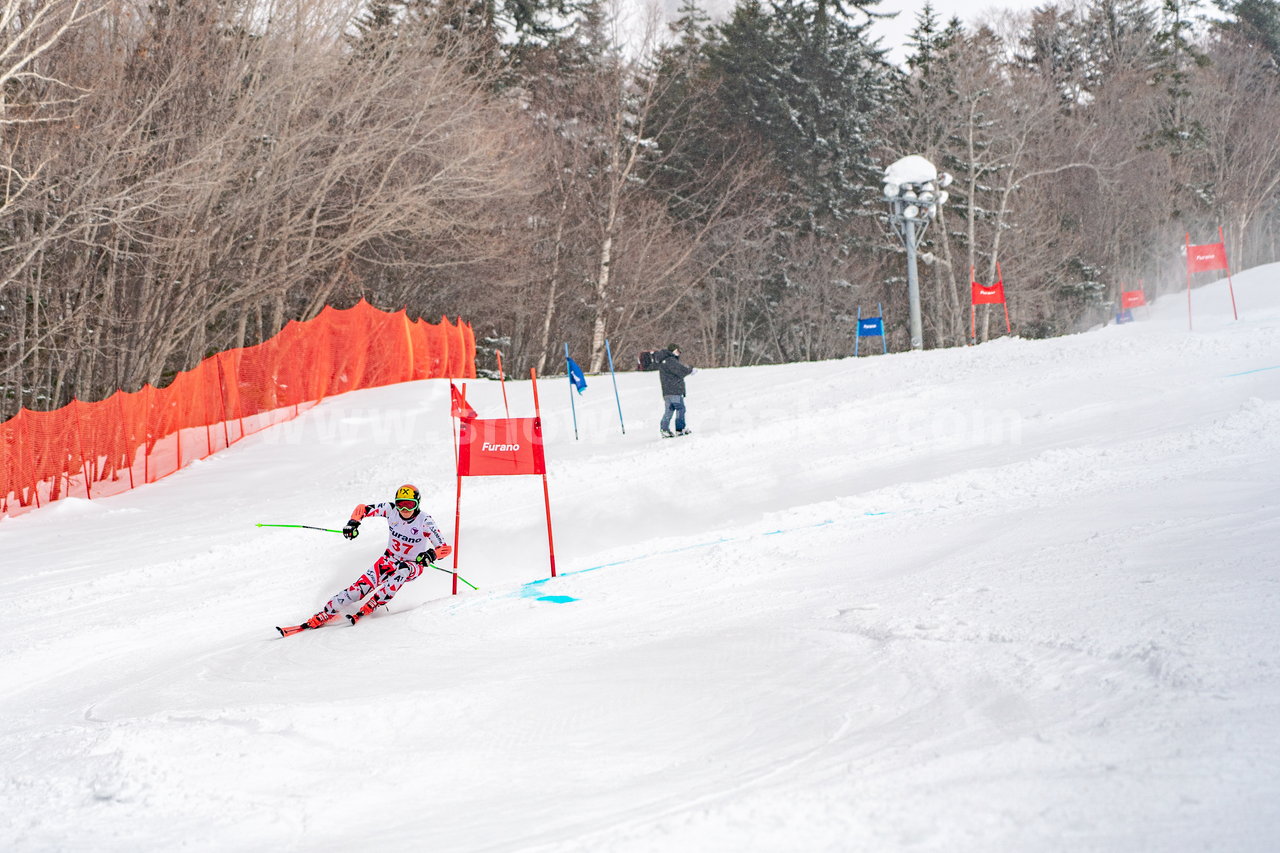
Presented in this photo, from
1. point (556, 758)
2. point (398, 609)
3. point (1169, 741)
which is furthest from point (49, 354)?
point (1169, 741)

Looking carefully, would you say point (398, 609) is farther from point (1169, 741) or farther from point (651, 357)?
point (651, 357)

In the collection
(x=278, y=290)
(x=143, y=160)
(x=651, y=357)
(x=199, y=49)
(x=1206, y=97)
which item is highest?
(x=1206, y=97)

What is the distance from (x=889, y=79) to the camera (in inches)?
1804

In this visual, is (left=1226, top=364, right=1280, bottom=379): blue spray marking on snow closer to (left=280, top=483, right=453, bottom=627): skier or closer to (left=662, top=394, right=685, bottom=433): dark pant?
(left=662, top=394, right=685, bottom=433): dark pant

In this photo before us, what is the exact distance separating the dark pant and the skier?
318 inches

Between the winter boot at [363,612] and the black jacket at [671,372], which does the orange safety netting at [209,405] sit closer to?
the black jacket at [671,372]

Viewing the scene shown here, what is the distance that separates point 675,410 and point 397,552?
8.54m

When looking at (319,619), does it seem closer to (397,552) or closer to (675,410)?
(397,552)

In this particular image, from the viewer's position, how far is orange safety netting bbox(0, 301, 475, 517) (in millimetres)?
16388

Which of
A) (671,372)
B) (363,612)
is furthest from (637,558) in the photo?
(671,372)

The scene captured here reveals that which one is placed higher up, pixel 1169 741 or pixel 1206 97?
pixel 1206 97

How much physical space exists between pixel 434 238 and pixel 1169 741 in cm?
2775

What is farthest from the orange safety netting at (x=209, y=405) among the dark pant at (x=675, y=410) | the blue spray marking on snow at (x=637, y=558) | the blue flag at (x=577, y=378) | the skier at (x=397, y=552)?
the blue spray marking on snow at (x=637, y=558)

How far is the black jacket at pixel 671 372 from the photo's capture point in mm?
16859
